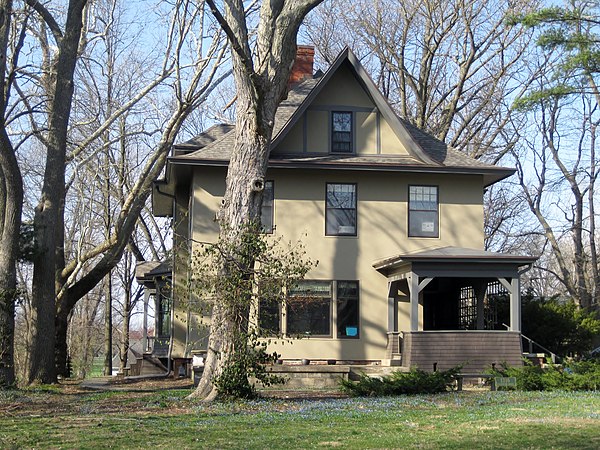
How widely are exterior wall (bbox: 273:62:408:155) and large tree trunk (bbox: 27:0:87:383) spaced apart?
6705 mm

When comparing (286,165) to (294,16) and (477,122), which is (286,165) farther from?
(477,122)

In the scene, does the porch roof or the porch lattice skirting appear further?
the porch roof

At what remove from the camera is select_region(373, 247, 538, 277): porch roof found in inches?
885

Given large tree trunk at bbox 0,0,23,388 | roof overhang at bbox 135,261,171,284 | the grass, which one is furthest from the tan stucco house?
the grass

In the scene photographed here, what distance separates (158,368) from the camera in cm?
3012

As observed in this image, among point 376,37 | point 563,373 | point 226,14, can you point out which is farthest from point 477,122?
point 226,14

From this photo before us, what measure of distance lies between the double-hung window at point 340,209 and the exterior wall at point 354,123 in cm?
115

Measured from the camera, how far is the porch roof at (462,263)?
885 inches

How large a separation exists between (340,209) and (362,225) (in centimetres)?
82

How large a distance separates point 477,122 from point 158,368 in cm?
1906

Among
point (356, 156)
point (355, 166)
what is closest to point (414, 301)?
point (355, 166)

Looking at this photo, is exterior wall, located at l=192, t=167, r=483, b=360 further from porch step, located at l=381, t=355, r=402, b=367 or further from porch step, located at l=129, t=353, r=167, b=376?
porch step, located at l=129, t=353, r=167, b=376

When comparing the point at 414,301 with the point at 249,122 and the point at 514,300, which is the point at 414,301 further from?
the point at 249,122

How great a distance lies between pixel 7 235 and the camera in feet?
65.7
